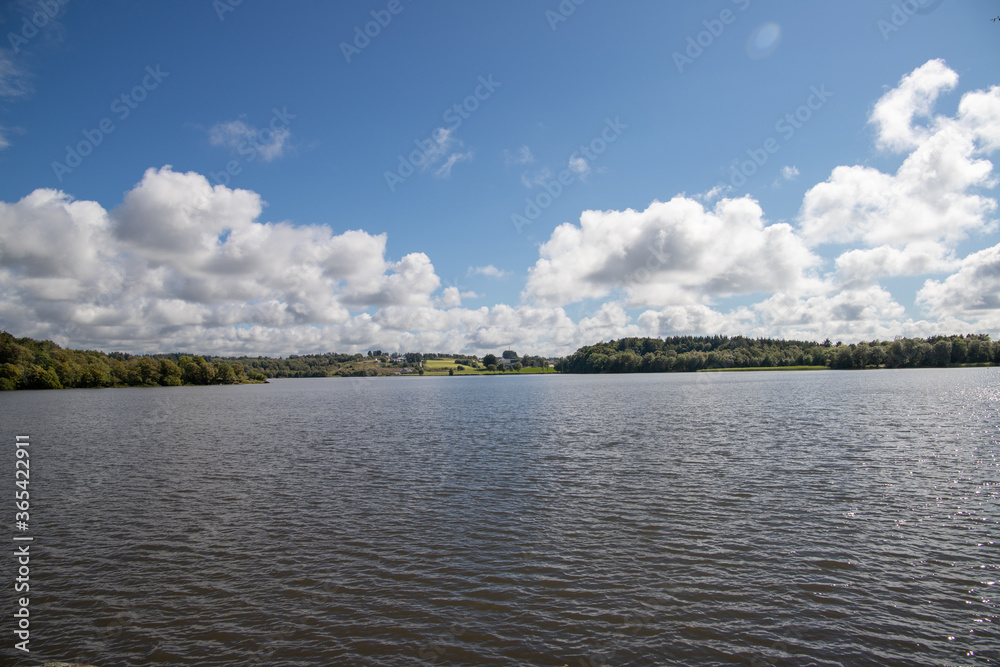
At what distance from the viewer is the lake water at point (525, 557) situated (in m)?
11.2

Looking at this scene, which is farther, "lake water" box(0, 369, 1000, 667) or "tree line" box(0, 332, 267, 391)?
"tree line" box(0, 332, 267, 391)

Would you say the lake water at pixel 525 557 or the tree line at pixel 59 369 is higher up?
the tree line at pixel 59 369

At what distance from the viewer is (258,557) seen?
16547 millimetres

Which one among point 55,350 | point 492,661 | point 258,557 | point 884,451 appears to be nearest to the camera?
point 492,661

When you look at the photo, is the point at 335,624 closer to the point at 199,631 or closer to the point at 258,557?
the point at 199,631

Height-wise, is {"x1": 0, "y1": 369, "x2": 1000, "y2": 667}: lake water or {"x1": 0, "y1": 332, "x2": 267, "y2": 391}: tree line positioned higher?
{"x1": 0, "y1": 332, "x2": 267, "y2": 391}: tree line

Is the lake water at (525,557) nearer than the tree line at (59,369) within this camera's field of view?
Yes

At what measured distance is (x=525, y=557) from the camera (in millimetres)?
16172

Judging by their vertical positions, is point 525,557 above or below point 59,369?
below

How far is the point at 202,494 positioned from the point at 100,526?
5.06 metres

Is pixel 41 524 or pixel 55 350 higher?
pixel 55 350

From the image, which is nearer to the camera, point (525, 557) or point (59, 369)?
point (525, 557)

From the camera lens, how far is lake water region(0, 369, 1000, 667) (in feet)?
36.8

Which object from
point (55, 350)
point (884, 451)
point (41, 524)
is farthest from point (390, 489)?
point (55, 350)
